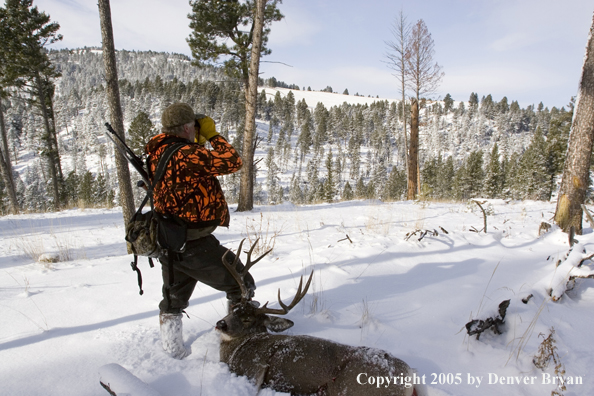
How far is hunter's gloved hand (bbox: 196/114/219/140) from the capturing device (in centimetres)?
215

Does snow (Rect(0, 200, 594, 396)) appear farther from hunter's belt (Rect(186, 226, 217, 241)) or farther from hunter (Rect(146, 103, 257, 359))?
hunter's belt (Rect(186, 226, 217, 241))

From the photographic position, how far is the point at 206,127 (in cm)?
218

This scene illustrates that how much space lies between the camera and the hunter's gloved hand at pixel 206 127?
2150 mm

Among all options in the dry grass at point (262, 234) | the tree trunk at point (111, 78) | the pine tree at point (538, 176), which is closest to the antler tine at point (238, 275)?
the dry grass at point (262, 234)

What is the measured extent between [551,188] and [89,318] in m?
41.3

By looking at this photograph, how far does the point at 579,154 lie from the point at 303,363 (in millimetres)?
6310

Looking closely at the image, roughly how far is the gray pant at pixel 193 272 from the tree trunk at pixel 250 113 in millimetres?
6749

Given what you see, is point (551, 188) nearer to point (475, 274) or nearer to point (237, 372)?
point (475, 274)

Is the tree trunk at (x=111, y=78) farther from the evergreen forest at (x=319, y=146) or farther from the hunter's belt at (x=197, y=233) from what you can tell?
the evergreen forest at (x=319, y=146)

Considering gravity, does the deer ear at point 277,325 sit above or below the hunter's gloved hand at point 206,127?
below

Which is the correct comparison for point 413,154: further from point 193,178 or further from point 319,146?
point 319,146

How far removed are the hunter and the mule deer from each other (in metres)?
0.21

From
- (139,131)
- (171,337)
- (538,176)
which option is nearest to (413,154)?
(171,337)

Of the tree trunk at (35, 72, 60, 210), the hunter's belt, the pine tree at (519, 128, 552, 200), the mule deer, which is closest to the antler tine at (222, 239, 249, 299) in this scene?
the mule deer
